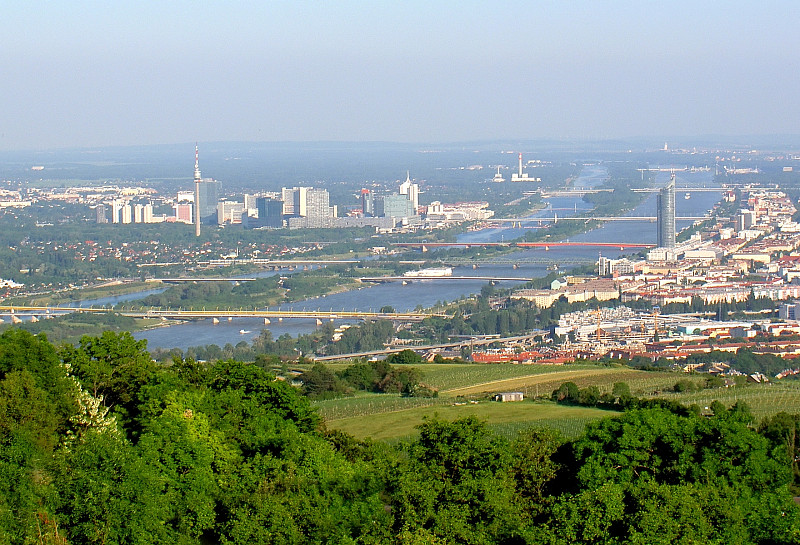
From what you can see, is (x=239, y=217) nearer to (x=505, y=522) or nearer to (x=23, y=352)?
(x=23, y=352)

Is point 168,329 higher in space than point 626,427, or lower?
lower

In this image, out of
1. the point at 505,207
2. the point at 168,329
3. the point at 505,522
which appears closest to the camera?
the point at 505,522

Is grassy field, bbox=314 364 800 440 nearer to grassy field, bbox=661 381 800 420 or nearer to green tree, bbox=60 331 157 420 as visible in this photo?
grassy field, bbox=661 381 800 420

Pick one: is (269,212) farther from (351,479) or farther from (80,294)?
(351,479)

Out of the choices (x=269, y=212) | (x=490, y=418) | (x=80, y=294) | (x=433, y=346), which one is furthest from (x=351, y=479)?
(x=269, y=212)

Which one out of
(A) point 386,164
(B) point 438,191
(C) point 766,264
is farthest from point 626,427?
(A) point 386,164

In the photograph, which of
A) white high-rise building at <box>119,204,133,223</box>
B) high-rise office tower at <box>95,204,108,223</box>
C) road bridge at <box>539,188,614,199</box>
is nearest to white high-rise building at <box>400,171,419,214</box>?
road bridge at <box>539,188,614,199</box>
